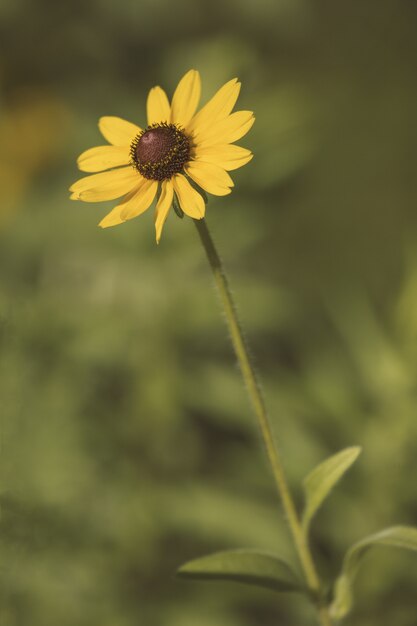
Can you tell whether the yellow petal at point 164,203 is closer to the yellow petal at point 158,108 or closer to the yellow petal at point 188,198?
the yellow petal at point 188,198

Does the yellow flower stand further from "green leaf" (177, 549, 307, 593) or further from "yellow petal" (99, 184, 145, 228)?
"green leaf" (177, 549, 307, 593)

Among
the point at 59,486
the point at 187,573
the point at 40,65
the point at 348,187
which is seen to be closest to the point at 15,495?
the point at 59,486

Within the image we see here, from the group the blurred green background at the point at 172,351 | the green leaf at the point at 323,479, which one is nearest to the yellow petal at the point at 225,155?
the green leaf at the point at 323,479

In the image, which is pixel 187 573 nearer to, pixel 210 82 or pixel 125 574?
pixel 125 574

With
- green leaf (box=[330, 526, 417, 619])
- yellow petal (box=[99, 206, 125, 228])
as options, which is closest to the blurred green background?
green leaf (box=[330, 526, 417, 619])

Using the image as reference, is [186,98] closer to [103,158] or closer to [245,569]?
[103,158]

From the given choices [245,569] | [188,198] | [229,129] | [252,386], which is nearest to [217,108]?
[229,129]
